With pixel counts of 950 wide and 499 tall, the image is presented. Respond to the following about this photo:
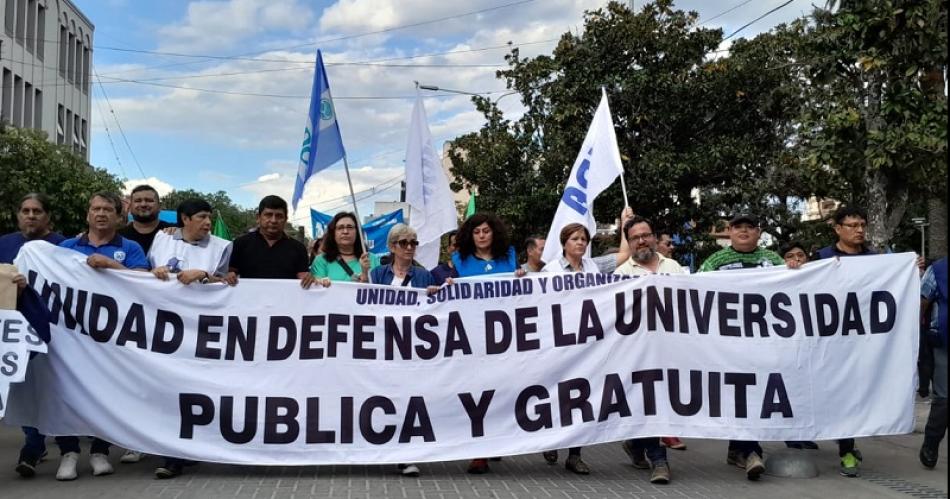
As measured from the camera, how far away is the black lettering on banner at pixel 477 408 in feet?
20.8

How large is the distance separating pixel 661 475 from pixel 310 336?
2.55 metres

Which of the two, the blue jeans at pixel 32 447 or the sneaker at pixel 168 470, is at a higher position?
the blue jeans at pixel 32 447

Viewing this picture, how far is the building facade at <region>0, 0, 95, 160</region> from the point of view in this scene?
134 ft

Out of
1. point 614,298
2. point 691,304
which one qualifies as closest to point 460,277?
point 614,298

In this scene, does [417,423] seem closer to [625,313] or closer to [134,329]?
[625,313]

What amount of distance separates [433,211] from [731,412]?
14.8 feet

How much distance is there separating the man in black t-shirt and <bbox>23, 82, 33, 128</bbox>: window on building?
40.3 meters

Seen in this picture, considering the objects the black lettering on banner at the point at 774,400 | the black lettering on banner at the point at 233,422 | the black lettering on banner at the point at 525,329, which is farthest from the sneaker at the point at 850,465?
the black lettering on banner at the point at 233,422

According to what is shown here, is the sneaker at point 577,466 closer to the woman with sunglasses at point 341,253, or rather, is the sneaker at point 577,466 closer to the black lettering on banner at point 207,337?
the woman with sunglasses at point 341,253

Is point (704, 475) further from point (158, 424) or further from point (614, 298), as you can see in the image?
point (158, 424)

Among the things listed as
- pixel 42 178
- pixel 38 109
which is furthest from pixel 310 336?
pixel 38 109

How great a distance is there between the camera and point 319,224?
20047 mm

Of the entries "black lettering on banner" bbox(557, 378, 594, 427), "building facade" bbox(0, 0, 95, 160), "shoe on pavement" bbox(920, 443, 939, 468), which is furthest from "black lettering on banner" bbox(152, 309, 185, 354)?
"building facade" bbox(0, 0, 95, 160)

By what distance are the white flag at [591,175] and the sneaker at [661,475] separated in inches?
115
